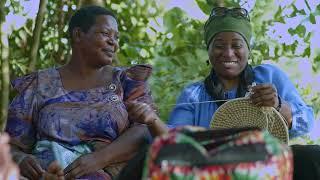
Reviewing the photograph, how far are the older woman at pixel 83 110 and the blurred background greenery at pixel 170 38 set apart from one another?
143cm

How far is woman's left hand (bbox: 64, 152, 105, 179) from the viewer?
300cm

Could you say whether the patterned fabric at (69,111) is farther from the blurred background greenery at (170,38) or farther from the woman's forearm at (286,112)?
the blurred background greenery at (170,38)

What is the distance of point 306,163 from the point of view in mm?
2281

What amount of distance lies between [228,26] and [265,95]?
57cm

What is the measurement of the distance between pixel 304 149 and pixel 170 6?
318 cm

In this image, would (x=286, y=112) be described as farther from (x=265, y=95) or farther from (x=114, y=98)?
(x=114, y=98)

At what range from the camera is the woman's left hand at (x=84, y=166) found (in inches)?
118

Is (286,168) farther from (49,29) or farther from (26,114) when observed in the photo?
(49,29)

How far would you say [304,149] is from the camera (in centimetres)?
232

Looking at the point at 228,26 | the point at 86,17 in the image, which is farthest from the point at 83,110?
the point at 228,26

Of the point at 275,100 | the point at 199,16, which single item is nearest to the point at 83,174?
the point at 275,100

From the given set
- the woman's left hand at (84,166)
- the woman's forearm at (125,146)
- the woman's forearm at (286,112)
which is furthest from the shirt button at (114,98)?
the woman's forearm at (286,112)

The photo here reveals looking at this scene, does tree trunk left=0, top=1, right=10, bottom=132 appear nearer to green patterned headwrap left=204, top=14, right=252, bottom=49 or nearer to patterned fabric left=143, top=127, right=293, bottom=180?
green patterned headwrap left=204, top=14, right=252, bottom=49

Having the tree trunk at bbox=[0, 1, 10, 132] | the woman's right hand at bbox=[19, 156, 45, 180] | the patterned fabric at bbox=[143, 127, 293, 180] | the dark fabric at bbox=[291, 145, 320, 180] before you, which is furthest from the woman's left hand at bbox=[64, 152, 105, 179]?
the tree trunk at bbox=[0, 1, 10, 132]
